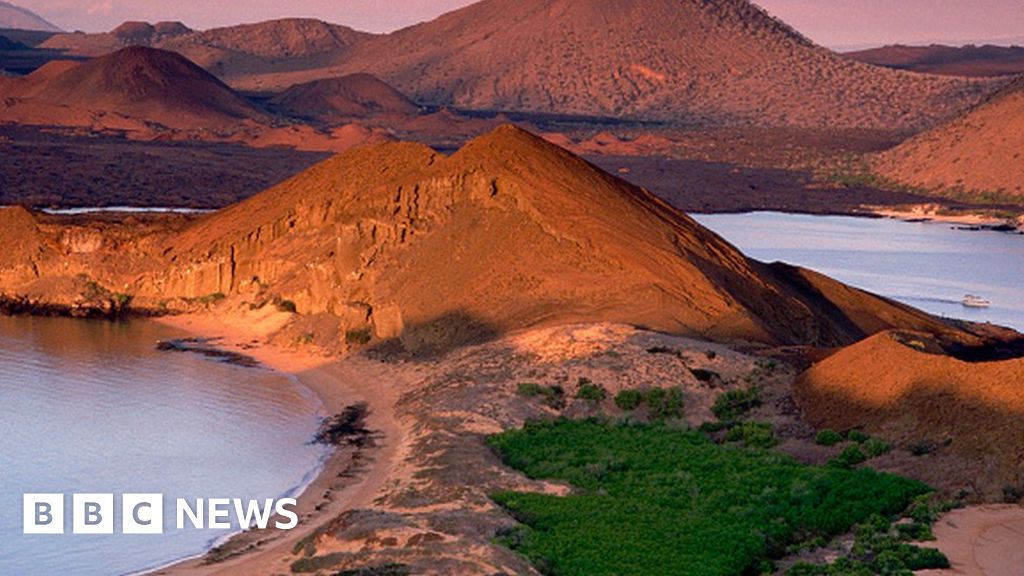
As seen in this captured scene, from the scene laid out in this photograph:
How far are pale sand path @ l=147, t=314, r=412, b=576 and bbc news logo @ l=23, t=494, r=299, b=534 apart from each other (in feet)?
1.83

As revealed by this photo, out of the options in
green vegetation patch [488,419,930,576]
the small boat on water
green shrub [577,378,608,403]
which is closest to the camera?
green vegetation patch [488,419,930,576]

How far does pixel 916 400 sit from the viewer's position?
86.3 feet

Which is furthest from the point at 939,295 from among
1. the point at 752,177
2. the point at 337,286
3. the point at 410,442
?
the point at 752,177

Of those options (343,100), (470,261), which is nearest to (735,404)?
(470,261)

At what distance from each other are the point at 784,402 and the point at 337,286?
15738 millimetres

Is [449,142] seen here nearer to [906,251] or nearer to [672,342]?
[906,251]

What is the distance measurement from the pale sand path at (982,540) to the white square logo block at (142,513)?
11249mm

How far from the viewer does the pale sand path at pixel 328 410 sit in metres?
20.7

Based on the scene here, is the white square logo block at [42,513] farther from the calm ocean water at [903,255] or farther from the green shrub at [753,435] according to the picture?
the calm ocean water at [903,255]

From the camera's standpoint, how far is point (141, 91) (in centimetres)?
14438

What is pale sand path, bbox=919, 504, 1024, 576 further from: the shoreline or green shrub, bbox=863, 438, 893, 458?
the shoreline

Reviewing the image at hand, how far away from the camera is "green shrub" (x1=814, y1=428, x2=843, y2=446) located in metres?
25.9

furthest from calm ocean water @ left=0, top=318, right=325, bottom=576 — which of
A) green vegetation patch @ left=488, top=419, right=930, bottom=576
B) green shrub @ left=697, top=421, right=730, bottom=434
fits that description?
green shrub @ left=697, top=421, right=730, bottom=434

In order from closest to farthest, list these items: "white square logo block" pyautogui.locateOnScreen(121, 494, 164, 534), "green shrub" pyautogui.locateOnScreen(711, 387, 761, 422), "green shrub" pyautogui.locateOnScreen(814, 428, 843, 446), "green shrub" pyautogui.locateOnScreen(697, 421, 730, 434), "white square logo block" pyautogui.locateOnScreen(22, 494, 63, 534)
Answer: "white square logo block" pyautogui.locateOnScreen(22, 494, 63, 534) < "white square logo block" pyautogui.locateOnScreen(121, 494, 164, 534) < "green shrub" pyautogui.locateOnScreen(814, 428, 843, 446) < "green shrub" pyautogui.locateOnScreen(697, 421, 730, 434) < "green shrub" pyautogui.locateOnScreen(711, 387, 761, 422)
